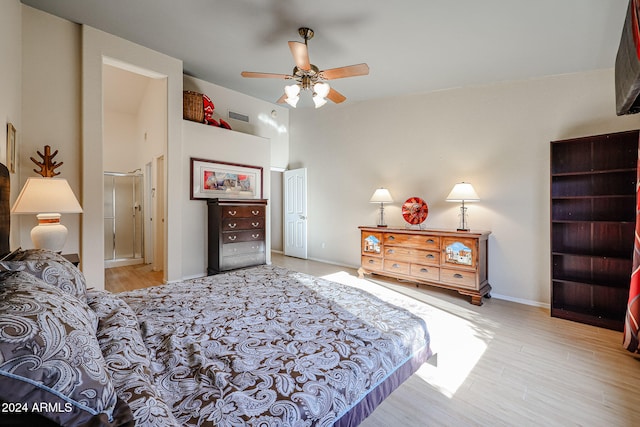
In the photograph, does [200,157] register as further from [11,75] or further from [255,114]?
[11,75]

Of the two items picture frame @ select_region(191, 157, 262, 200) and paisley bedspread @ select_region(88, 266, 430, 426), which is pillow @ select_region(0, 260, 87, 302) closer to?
paisley bedspread @ select_region(88, 266, 430, 426)

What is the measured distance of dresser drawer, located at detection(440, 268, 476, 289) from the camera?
Answer: 348 centimetres

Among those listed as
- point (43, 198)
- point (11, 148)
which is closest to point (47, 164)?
point (11, 148)

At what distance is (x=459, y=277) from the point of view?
3586mm

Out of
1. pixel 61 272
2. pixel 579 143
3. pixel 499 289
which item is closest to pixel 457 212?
pixel 499 289

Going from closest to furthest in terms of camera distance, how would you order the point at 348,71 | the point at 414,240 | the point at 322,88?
the point at 348,71 → the point at 322,88 → the point at 414,240

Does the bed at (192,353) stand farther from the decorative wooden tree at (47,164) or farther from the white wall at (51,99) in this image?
the white wall at (51,99)

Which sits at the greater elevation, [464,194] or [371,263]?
[464,194]

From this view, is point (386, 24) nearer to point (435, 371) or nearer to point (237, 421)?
point (435, 371)

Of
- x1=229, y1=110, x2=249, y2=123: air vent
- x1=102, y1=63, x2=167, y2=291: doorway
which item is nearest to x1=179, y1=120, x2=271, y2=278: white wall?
x1=229, y1=110, x2=249, y2=123: air vent

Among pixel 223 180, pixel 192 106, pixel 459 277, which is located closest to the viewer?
pixel 459 277

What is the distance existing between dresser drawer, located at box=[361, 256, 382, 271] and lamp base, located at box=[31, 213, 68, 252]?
11.9 ft

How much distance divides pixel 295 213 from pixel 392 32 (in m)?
4.05

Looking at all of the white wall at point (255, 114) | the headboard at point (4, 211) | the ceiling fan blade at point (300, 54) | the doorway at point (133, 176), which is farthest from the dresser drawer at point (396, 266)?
the headboard at point (4, 211)
